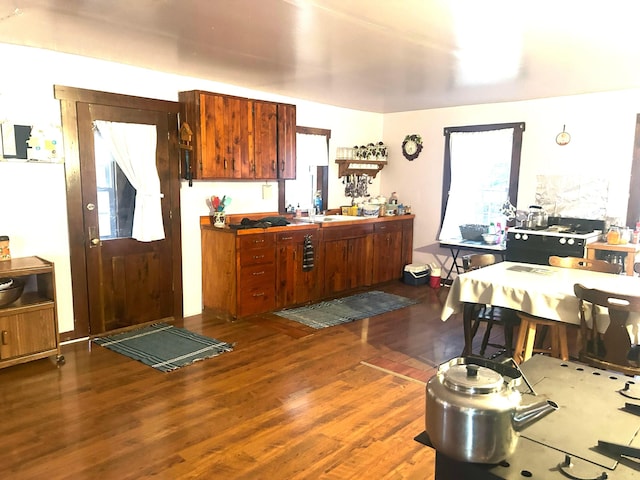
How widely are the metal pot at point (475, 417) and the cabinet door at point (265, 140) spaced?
4179 mm

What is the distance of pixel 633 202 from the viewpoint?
5.00m

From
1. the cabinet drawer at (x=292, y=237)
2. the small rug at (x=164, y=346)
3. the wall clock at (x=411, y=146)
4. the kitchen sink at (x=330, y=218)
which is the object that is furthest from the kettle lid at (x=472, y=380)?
the wall clock at (x=411, y=146)

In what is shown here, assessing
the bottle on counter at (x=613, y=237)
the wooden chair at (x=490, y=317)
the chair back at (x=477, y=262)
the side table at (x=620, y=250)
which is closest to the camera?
the wooden chair at (x=490, y=317)

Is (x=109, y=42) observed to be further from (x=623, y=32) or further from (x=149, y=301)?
(x=623, y=32)

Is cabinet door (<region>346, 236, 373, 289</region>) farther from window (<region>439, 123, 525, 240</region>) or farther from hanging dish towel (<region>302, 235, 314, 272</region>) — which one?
window (<region>439, 123, 525, 240</region>)

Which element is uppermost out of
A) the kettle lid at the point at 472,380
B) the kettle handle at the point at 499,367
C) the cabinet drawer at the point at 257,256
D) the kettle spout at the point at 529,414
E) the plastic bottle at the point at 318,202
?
the plastic bottle at the point at 318,202

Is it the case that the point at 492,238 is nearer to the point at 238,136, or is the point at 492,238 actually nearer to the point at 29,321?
the point at 238,136

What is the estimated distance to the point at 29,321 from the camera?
351cm

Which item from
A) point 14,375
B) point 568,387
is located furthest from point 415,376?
Result: point 14,375

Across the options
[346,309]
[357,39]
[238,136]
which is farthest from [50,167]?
[346,309]

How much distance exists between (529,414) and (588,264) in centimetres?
309

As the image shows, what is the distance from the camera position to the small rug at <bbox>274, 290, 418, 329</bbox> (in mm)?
4828

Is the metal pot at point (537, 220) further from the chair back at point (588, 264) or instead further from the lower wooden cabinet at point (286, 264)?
the lower wooden cabinet at point (286, 264)

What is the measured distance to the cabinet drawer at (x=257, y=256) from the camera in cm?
469
